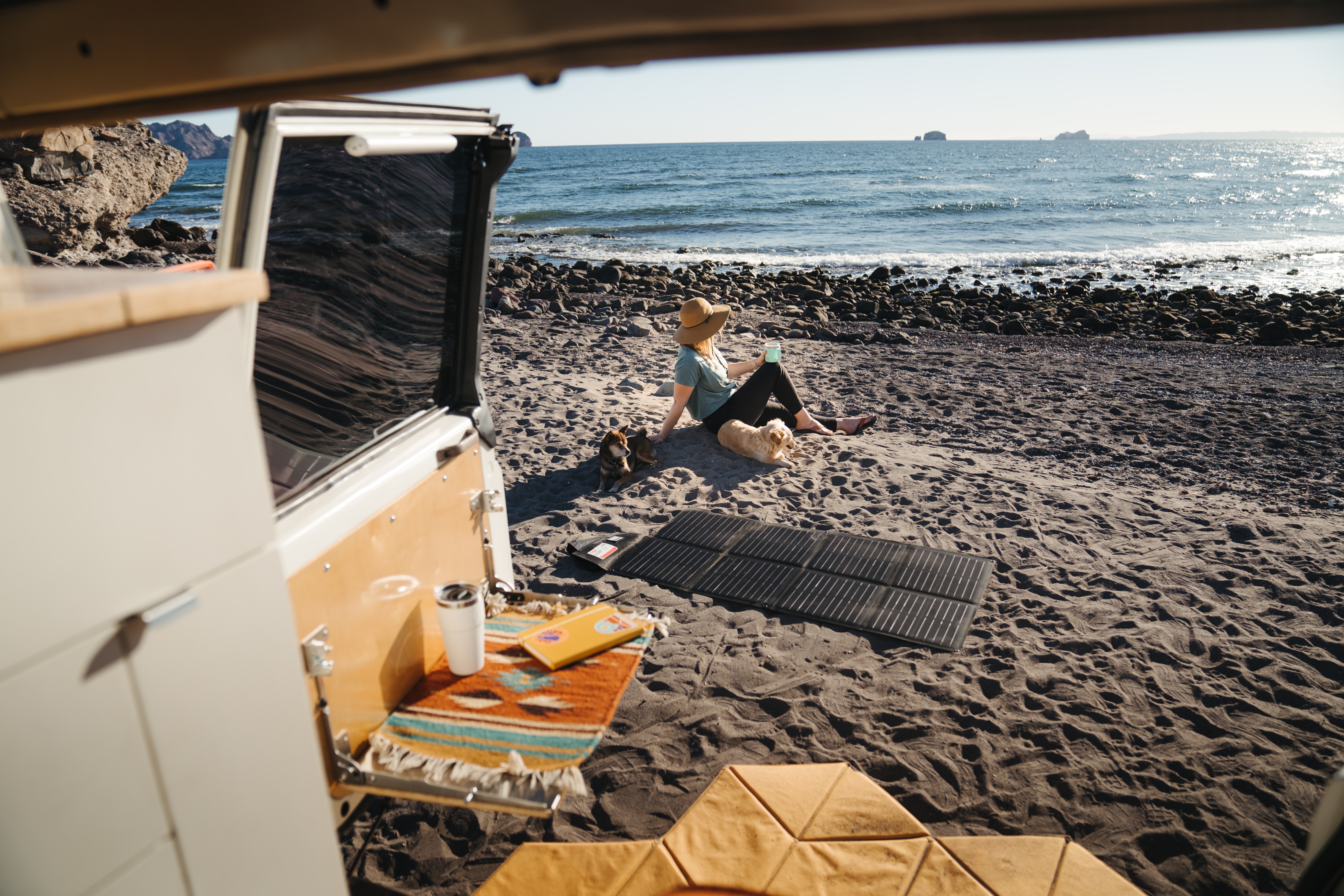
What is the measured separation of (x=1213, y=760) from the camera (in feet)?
10.5

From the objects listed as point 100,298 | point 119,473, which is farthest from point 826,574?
point 100,298

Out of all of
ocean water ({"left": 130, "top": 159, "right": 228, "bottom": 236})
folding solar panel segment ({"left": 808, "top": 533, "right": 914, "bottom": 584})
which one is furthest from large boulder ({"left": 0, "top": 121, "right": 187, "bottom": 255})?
folding solar panel segment ({"left": 808, "top": 533, "right": 914, "bottom": 584})

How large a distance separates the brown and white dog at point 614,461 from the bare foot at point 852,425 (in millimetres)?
2155

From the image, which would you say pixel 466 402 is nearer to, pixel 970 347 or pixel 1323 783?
pixel 1323 783

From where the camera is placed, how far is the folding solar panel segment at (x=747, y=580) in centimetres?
445

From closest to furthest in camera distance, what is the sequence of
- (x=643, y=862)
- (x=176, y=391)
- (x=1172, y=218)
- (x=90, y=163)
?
1. (x=176, y=391)
2. (x=643, y=862)
3. (x=90, y=163)
4. (x=1172, y=218)

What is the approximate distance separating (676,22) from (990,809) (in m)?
3.05

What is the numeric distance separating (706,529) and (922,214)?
2907 centimetres

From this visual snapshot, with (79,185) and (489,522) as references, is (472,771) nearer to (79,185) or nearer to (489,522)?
(489,522)

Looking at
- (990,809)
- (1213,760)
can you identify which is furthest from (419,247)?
(1213,760)

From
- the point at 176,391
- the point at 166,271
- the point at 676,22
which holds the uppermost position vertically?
the point at 676,22

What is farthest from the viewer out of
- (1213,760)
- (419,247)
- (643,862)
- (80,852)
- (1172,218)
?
(1172,218)

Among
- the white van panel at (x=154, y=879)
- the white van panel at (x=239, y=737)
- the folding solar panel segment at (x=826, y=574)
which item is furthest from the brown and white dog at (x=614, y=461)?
the white van panel at (x=154, y=879)

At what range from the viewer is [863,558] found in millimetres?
4887
